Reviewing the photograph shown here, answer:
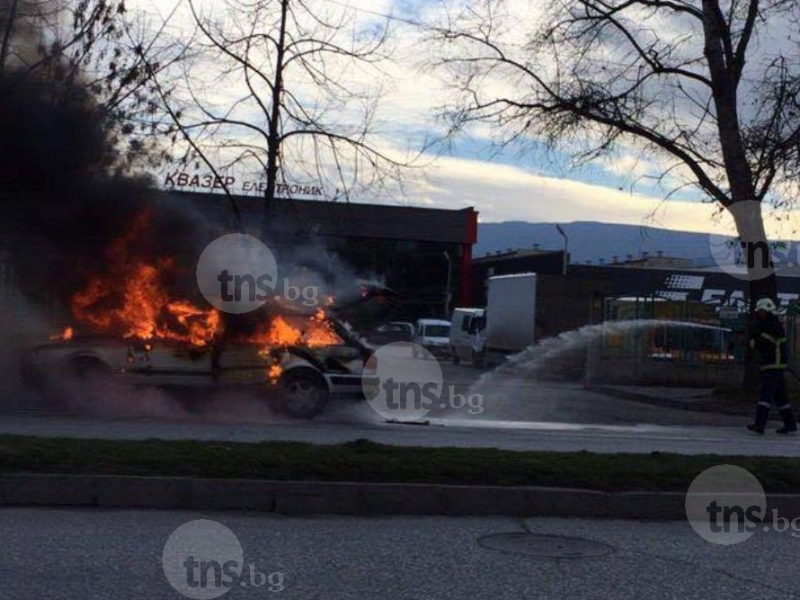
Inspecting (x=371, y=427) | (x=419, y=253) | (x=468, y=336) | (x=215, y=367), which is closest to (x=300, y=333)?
(x=215, y=367)

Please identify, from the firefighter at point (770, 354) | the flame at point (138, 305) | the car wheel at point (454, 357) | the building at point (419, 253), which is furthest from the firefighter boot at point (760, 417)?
the car wheel at point (454, 357)

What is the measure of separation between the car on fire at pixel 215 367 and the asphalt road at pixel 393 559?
22.1 feet

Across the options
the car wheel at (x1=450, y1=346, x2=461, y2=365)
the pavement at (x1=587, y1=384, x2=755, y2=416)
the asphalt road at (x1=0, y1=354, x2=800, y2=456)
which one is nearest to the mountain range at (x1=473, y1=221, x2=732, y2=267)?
the car wheel at (x1=450, y1=346, x2=461, y2=365)

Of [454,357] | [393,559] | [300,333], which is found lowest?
[393,559]

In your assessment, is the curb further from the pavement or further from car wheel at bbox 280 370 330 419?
the pavement

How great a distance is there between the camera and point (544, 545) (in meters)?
7.68

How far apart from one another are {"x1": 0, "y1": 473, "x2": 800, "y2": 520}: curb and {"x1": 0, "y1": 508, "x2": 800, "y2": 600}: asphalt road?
16cm

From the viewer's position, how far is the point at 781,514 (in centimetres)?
900

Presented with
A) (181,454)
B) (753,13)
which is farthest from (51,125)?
(753,13)

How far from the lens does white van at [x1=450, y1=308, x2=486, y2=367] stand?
3678 cm

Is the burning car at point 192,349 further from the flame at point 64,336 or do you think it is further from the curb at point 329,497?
the curb at point 329,497

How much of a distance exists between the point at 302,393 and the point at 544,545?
795cm

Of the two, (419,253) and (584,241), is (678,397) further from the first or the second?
(584,241)

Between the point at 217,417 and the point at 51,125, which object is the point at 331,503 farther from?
the point at 51,125
